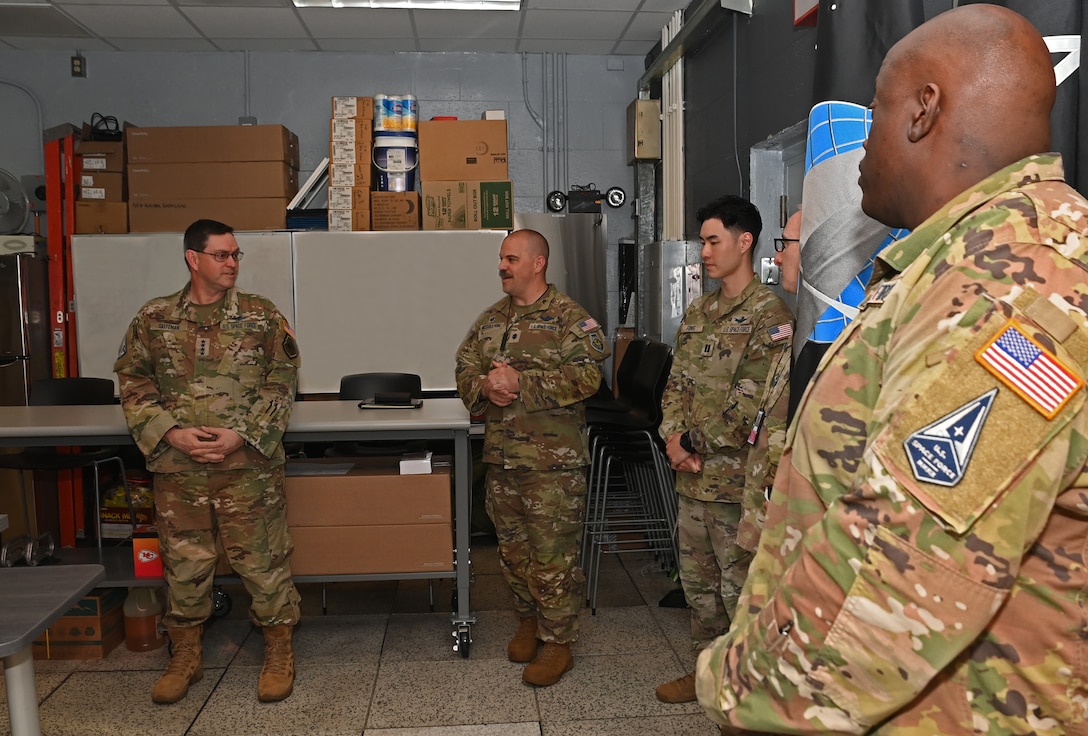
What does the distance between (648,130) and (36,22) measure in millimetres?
3902

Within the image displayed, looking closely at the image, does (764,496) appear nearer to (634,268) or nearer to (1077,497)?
(1077,497)

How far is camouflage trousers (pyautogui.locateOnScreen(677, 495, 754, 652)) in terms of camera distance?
2.50 m

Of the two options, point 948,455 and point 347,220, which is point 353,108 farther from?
point 948,455

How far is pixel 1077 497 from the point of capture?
28.5 inches

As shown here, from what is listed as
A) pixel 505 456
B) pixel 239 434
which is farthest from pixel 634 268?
pixel 239 434

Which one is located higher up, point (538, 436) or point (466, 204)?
point (466, 204)

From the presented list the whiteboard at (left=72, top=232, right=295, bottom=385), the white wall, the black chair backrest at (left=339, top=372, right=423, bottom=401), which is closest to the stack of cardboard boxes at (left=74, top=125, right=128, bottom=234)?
the whiteboard at (left=72, top=232, right=295, bottom=385)

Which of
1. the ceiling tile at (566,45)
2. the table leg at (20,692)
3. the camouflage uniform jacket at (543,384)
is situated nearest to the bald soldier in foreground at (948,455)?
the table leg at (20,692)

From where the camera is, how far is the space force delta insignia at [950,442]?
0.66 metres

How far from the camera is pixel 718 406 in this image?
8.39 ft

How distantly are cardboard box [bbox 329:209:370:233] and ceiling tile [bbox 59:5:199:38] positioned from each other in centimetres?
149

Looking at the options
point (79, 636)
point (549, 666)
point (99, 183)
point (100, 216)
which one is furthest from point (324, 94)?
point (549, 666)

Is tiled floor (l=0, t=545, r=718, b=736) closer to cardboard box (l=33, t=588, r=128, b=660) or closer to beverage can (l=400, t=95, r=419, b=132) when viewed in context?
cardboard box (l=33, t=588, r=128, b=660)

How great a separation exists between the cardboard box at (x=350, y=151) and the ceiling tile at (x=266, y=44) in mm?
819
